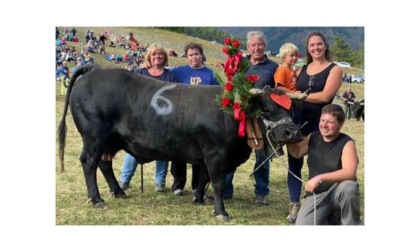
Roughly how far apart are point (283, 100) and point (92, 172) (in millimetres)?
2717

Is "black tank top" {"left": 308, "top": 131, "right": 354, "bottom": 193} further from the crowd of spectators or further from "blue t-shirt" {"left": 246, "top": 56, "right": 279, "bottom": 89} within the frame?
the crowd of spectators

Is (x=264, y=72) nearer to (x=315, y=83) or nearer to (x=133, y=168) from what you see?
(x=315, y=83)

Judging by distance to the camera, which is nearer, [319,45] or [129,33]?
[319,45]

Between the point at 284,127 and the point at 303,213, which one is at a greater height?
the point at 284,127

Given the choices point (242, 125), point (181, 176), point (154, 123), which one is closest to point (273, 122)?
point (242, 125)

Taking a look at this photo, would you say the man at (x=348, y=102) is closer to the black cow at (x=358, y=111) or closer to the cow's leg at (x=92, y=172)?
the black cow at (x=358, y=111)

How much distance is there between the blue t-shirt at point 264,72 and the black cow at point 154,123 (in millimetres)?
545

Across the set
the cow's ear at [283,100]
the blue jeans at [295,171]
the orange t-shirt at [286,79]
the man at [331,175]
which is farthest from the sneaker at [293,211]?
the orange t-shirt at [286,79]

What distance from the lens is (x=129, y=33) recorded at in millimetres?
25531

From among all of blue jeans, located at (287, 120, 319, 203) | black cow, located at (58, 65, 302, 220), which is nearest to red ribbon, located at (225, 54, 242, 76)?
black cow, located at (58, 65, 302, 220)

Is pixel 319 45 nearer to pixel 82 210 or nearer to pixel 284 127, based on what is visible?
pixel 284 127

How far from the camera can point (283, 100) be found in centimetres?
561

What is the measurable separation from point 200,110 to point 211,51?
19264 mm

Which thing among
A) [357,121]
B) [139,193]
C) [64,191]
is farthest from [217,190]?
[357,121]
